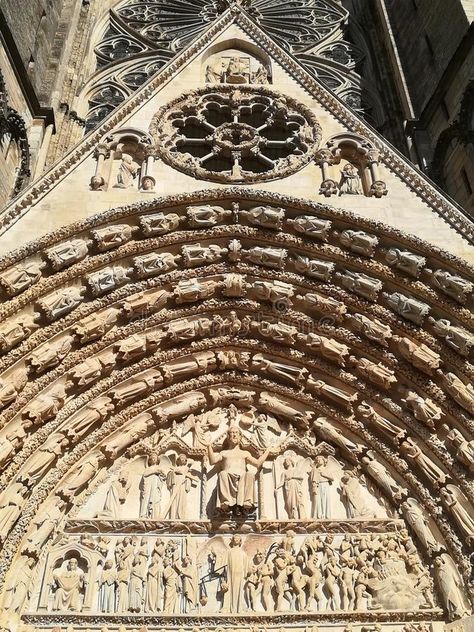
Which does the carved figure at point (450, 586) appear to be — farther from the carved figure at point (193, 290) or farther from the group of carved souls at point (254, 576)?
the carved figure at point (193, 290)

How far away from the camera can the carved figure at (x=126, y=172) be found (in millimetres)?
7824

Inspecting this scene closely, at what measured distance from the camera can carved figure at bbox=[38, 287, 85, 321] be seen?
6.92m

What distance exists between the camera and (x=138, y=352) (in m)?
7.47

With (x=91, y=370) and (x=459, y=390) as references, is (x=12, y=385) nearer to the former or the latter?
(x=91, y=370)

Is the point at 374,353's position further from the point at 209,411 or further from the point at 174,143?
the point at 174,143

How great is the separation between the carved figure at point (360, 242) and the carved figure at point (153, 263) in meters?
1.94

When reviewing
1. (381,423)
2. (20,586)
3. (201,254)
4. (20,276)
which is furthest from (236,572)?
(20,276)

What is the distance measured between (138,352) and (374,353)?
2.60m

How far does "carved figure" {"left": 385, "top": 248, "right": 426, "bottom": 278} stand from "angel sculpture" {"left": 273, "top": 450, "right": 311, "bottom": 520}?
2.34 m

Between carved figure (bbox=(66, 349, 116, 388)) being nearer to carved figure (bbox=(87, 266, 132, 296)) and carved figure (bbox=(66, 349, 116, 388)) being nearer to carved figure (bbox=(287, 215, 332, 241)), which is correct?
carved figure (bbox=(87, 266, 132, 296))

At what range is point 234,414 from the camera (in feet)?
25.5

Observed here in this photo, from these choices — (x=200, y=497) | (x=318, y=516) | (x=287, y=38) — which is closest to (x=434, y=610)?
(x=318, y=516)

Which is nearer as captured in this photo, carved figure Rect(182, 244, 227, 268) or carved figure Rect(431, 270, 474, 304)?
carved figure Rect(431, 270, 474, 304)

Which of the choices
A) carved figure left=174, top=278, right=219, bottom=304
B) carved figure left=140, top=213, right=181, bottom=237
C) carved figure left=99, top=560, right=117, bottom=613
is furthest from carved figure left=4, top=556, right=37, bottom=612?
carved figure left=140, top=213, right=181, bottom=237
